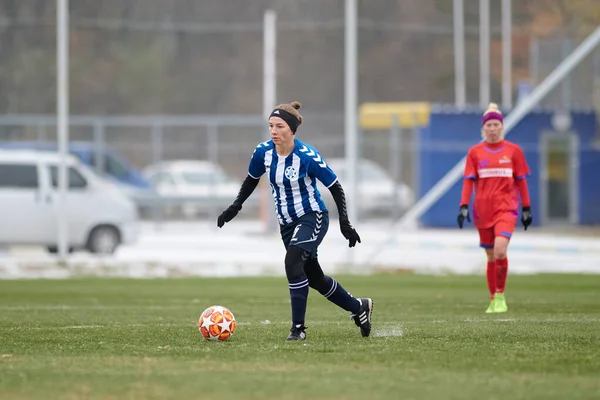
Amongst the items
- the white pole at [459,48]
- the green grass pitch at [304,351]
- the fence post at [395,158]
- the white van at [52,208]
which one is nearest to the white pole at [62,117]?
the white van at [52,208]

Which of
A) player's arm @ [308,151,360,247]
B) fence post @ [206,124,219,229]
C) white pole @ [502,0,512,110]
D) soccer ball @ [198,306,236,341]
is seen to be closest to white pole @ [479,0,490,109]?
white pole @ [502,0,512,110]

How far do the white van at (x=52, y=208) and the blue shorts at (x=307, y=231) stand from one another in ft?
53.1

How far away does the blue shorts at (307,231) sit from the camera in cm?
984

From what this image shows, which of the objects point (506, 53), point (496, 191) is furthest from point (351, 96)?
point (506, 53)

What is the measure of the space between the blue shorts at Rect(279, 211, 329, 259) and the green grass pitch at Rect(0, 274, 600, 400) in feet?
2.46

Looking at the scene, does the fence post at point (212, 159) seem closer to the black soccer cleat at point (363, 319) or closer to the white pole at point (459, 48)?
the white pole at point (459, 48)

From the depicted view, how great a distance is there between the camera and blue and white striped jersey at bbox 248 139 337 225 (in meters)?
9.95

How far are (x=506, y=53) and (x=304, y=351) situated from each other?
1240 inches

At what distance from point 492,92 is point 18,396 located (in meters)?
35.3

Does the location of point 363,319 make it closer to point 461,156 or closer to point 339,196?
point 339,196

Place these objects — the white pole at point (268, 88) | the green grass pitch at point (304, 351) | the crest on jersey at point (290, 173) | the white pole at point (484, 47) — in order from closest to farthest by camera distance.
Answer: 1. the green grass pitch at point (304, 351)
2. the crest on jersey at point (290, 173)
3. the white pole at point (268, 88)
4. the white pole at point (484, 47)

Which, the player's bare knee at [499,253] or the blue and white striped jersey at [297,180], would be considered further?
the player's bare knee at [499,253]

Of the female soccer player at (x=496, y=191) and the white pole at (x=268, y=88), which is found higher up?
the white pole at (x=268, y=88)

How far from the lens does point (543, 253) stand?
26953 mm
